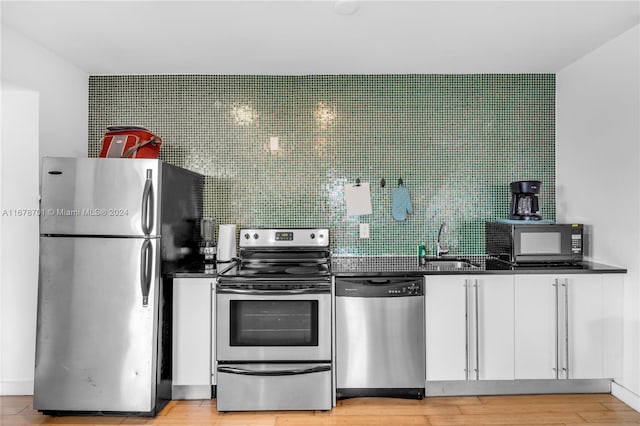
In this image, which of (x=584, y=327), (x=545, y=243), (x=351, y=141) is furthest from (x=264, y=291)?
(x=584, y=327)

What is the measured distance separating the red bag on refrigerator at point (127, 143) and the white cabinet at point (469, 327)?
2141 mm

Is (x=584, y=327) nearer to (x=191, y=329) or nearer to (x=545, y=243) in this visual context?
(x=545, y=243)

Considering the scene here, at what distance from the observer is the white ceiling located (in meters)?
2.28

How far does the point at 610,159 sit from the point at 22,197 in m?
4.02

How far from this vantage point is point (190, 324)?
106 inches

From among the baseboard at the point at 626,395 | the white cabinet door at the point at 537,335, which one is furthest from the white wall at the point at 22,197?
the baseboard at the point at 626,395

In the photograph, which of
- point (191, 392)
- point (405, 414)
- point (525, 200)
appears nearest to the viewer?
point (405, 414)

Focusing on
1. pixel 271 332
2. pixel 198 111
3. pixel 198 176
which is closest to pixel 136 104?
pixel 198 111

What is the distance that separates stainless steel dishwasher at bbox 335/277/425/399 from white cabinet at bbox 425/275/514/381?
0.38 feet

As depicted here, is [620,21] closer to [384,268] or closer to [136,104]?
[384,268]

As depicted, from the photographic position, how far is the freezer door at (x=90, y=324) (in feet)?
8.00

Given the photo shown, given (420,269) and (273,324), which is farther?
(420,269)

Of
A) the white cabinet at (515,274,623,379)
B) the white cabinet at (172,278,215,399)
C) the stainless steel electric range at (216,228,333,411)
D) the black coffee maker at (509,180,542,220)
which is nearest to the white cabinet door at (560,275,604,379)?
the white cabinet at (515,274,623,379)

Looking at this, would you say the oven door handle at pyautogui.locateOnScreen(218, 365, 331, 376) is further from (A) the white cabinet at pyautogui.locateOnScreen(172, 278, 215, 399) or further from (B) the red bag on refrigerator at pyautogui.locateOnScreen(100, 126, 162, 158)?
(B) the red bag on refrigerator at pyautogui.locateOnScreen(100, 126, 162, 158)
